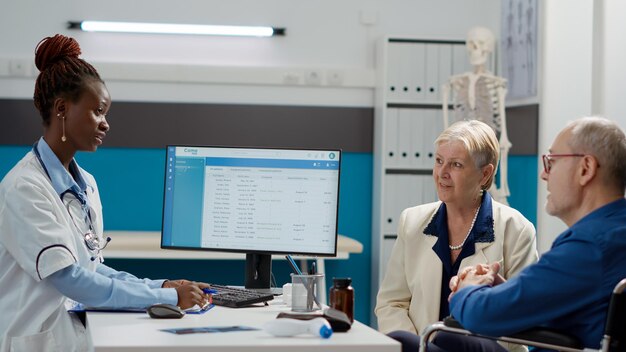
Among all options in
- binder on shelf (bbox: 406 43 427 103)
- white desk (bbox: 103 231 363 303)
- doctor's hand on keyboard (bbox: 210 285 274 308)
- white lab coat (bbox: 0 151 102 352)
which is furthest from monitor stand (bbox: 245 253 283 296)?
binder on shelf (bbox: 406 43 427 103)

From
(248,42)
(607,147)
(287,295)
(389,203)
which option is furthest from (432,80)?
(607,147)

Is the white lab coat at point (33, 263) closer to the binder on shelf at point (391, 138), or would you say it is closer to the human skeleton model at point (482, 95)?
the human skeleton model at point (482, 95)

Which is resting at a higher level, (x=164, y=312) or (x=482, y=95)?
(x=482, y=95)

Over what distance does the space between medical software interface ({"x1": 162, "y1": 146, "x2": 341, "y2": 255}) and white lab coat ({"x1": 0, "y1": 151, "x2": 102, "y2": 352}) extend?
52 centimetres

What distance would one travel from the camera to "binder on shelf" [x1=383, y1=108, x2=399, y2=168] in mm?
5230

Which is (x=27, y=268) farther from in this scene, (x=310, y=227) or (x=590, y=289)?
(x=590, y=289)

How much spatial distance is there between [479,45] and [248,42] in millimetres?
1368

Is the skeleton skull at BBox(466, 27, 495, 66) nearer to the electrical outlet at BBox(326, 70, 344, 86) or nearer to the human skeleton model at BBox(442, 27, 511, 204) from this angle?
the human skeleton model at BBox(442, 27, 511, 204)

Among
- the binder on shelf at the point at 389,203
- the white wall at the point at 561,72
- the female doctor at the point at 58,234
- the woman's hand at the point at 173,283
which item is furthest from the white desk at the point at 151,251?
the female doctor at the point at 58,234

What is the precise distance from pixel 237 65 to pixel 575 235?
3.56 m

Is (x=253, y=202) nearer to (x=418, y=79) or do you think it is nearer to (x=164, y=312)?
(x=164, y=312)

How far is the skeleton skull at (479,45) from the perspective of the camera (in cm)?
486

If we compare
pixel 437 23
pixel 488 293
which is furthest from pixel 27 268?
pixel 437 23

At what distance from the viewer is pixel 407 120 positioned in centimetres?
525
